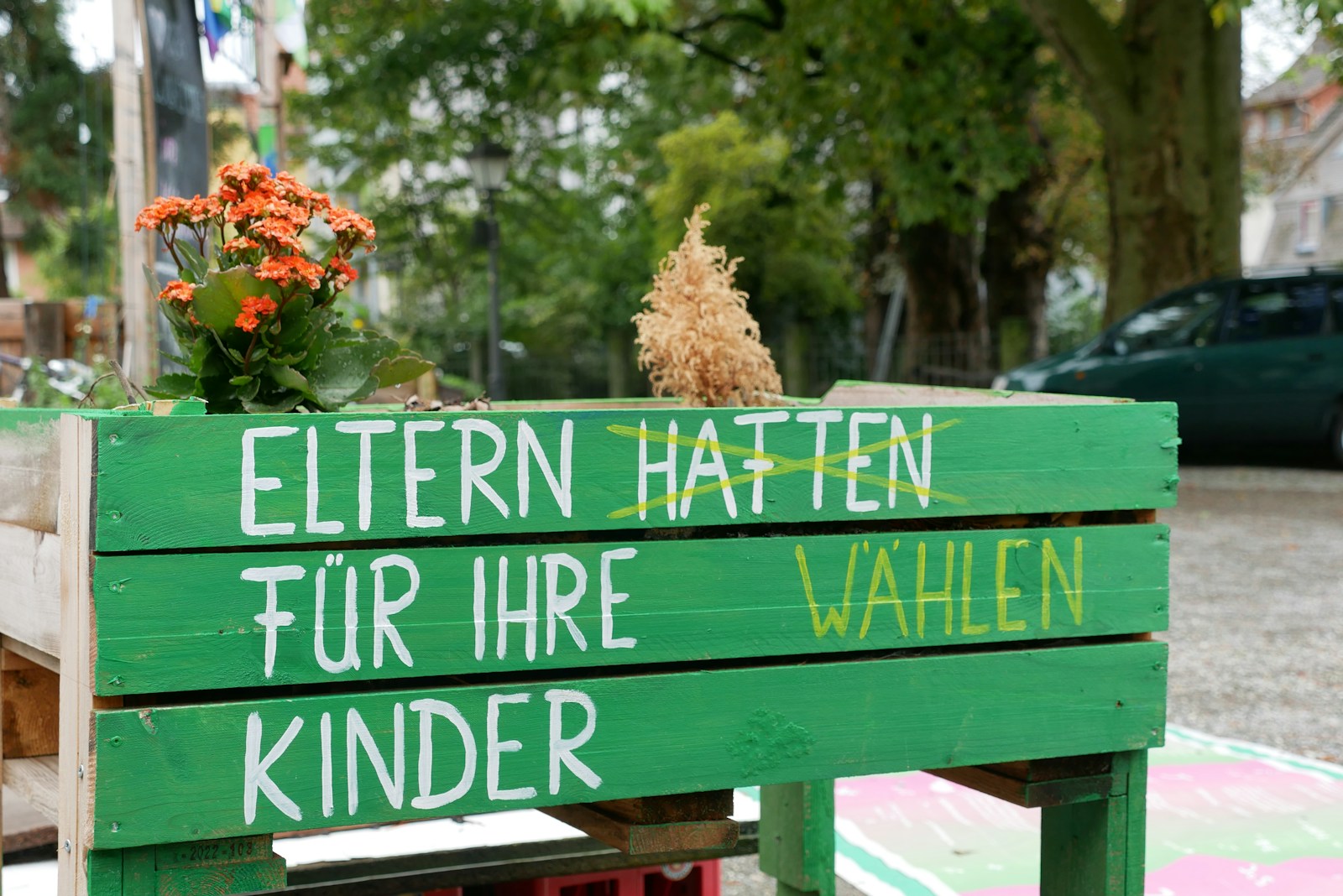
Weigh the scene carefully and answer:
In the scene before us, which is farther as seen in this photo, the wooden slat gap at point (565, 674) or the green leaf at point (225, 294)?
the green leaf at point (225, 294)

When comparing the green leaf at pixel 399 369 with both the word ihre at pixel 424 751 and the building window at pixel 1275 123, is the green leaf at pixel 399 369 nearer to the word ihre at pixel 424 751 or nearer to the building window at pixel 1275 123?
the word ihre at pixel 424 751

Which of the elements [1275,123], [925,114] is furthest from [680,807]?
[1275,123]

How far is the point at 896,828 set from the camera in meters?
3.85

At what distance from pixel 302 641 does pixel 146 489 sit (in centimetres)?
25

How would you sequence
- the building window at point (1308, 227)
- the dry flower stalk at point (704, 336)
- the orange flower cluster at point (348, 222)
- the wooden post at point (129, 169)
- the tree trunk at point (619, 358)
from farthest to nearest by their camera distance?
the building window at point (1308, 227)
the tree trunk at point (619, 358)
the wooden post at point (129, 169)
the dry flower stalk at point (704, 336)
the orange flower cluster at point (348, 222)

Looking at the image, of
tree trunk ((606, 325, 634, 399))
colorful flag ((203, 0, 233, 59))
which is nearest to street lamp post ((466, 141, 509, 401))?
colorful flag ((203, 0, 233, 59))

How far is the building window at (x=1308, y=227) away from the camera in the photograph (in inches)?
1735

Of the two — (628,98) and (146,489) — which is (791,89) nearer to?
(628,98)

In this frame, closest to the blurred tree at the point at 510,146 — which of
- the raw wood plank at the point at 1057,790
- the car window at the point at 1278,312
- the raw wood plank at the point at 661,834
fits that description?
the car window at the point at 1278,312

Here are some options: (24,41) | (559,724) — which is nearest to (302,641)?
(559,724)

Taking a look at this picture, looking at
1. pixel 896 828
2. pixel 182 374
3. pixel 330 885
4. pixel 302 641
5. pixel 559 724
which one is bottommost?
pixel 896 828

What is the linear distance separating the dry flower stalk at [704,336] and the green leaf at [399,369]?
60 cm

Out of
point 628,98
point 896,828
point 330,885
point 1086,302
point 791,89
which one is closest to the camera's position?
point 330,885

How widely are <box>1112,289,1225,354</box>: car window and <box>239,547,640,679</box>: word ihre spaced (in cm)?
1046
